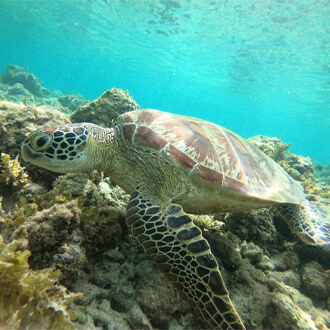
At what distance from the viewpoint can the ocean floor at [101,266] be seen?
1.18 m

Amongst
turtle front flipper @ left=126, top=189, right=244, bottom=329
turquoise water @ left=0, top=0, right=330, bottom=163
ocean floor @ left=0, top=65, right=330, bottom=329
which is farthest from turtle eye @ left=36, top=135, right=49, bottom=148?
turquoise water @ left=0, top=0, right=330, bottom=163

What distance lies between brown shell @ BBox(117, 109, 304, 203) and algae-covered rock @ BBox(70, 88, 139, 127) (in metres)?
1.98

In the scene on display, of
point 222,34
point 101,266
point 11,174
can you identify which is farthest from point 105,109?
point 222,34

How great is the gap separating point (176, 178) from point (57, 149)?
1473mm

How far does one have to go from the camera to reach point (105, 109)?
186 inches

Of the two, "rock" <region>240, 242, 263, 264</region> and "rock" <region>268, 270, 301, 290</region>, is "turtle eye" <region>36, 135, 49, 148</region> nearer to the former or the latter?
"rock" <region>240, 242, 263, 264</region>

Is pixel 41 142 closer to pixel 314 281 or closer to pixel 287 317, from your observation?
pixel 287 317

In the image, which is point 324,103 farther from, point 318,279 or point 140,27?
point 318,279

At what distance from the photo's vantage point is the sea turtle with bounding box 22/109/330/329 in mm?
1708

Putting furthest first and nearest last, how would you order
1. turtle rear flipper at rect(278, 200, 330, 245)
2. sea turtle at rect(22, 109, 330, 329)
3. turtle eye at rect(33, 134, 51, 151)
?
turtle rear flipper at rect(278, 200, 330, 245), turtle eye at rect(33, 134, 51, 151), sea turtle at rect(22, 109, 330, 329)

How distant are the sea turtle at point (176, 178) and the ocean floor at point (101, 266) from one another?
10.7 inches

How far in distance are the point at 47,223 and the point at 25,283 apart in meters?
0.47

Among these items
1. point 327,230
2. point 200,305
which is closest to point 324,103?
point 327,230

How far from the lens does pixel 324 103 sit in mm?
31516
